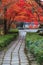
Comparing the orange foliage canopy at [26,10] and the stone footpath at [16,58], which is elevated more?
the orange foliage canopy at [26,10]

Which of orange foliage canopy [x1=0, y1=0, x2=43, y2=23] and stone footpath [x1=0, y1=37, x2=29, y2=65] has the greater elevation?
orange foliage canopy [x1=0, y1=0, x2=43, y2=23]

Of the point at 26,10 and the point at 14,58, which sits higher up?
the point at 26,10

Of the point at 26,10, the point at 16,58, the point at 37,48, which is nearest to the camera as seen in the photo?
the point at 37,48

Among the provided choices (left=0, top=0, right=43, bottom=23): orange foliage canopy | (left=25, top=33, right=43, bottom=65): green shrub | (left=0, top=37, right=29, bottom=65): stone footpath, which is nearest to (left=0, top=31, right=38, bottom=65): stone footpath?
(left=0, top=37, right=29, bottom=65): stone footpath

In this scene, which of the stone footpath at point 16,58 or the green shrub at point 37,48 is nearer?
the green shrub at point 37,48

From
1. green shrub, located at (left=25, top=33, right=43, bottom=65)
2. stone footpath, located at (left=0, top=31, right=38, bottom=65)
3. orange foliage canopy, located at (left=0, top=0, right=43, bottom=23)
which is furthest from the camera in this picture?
orange foliage canopy, located at (left=0, top=0, right=43, bottom=23)

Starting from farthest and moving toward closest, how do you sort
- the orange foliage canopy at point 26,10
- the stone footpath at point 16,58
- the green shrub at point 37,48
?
the orange foliage canopy at point 26,10
the stone footpath at point 16,58
the green shrub at point 37,48

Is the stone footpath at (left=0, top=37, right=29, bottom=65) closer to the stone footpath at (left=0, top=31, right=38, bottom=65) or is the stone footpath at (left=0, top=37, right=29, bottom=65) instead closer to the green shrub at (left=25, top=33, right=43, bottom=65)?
the stone footpath at (left=0, top=31, right=38, bottom=65)

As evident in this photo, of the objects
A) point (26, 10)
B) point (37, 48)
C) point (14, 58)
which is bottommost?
point (14, 58)

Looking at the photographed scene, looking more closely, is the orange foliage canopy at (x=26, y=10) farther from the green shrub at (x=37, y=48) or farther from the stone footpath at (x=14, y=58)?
the green shrub at (x=37, y=48)

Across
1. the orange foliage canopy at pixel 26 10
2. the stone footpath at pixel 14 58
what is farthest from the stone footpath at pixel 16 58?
the orange foliage canopy at pixel 26 10

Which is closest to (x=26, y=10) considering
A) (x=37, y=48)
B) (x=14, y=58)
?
(x=14, y=58)

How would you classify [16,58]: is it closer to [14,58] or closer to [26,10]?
[14,58]

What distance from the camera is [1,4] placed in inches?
814
